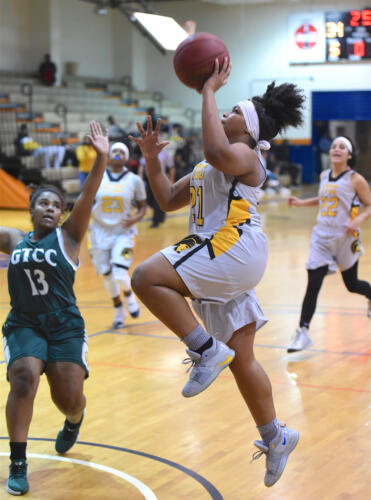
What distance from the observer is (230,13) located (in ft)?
83.7

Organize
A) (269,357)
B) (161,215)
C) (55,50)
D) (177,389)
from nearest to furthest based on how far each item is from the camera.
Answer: (177,389)
(269,357)
(161,215)
(55,50)

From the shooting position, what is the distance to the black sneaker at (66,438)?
419 centimetres

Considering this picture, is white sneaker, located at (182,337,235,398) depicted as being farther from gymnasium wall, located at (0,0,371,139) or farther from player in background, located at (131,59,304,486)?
gymnasium wall, located at (0,0,371,139)

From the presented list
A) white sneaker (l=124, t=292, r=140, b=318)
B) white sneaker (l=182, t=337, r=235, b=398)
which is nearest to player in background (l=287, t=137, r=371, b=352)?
white sneaker (l=124, t=292, r=140, b=318)

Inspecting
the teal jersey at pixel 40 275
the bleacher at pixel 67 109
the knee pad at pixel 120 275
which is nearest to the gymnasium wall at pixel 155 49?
the bleacher at pixel 67 109

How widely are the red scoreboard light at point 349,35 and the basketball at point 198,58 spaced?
47.7ft

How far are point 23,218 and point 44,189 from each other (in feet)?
38.6

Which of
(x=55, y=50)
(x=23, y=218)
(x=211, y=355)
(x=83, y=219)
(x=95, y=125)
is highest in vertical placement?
(x=55, y=50)

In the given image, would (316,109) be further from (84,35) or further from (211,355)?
(211,355)

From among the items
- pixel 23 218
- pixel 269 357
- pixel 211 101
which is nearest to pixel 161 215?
pixel 23 218

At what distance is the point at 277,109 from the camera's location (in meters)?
3.63

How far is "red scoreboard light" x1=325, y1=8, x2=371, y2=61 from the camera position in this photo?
17.1m

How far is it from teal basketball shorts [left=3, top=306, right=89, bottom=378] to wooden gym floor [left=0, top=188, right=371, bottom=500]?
2.03 feet

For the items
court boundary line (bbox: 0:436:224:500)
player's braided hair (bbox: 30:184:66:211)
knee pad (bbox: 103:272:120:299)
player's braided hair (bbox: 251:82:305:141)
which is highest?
player's braided hair (bbox: 251:82:305:141)
